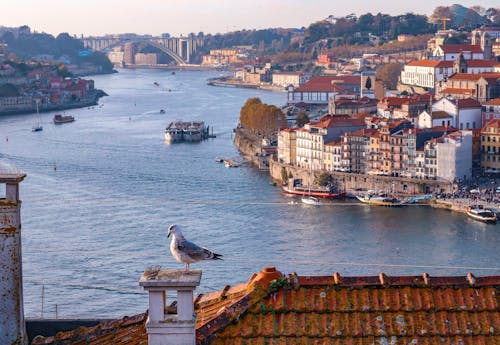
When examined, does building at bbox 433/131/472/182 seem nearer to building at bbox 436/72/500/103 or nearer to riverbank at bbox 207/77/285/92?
building at bbox 436/72/500/103

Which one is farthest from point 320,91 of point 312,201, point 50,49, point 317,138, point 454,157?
point 50,49

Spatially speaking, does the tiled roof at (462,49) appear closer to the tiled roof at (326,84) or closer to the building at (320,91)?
the building at (320,91)

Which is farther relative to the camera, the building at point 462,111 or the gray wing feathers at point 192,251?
the building at point 462,111

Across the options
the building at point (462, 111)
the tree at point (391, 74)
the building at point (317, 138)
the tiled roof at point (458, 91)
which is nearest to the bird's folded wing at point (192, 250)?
the building at point (317, 138)

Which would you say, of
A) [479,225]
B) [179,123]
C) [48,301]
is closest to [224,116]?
[179,123]

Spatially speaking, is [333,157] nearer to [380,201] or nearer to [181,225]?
[380,201]

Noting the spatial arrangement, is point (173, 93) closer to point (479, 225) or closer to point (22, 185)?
point (22, 185)

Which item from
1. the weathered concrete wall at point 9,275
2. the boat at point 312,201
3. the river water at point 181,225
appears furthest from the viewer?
the boat at point 312,201
